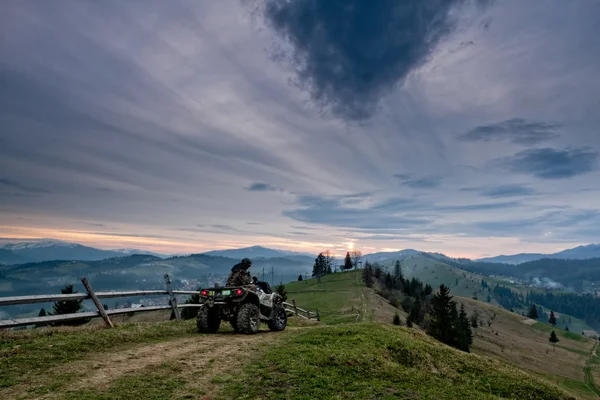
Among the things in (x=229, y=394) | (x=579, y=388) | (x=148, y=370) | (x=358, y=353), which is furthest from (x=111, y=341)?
(x=579, y=388)

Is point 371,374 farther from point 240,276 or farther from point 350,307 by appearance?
point 350,307

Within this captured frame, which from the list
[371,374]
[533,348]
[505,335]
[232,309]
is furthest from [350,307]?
[505,335]

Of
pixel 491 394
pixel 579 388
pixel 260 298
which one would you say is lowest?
pixel 579 388

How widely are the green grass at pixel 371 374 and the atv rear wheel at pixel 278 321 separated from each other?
3015mm

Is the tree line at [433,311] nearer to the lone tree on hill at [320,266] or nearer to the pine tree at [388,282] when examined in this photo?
the pine tree at [388,282]

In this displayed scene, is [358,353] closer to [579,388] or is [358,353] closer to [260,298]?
[260,298]

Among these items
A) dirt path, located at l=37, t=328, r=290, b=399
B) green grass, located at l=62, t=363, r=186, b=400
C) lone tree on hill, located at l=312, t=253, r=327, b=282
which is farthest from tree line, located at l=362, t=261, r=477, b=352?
green grass, located at l=62, t=363, r=186, b=400

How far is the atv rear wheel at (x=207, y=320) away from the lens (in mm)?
14962

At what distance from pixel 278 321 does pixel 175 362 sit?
810 cm

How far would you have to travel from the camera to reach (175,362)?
30.6ft

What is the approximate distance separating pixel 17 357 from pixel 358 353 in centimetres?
962

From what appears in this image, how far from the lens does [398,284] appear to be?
14950cm

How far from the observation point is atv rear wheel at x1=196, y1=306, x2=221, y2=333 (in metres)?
15.0

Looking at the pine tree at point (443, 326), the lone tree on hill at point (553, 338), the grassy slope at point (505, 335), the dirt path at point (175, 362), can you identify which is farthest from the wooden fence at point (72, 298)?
the lone tree on hill at point (553, 338)
